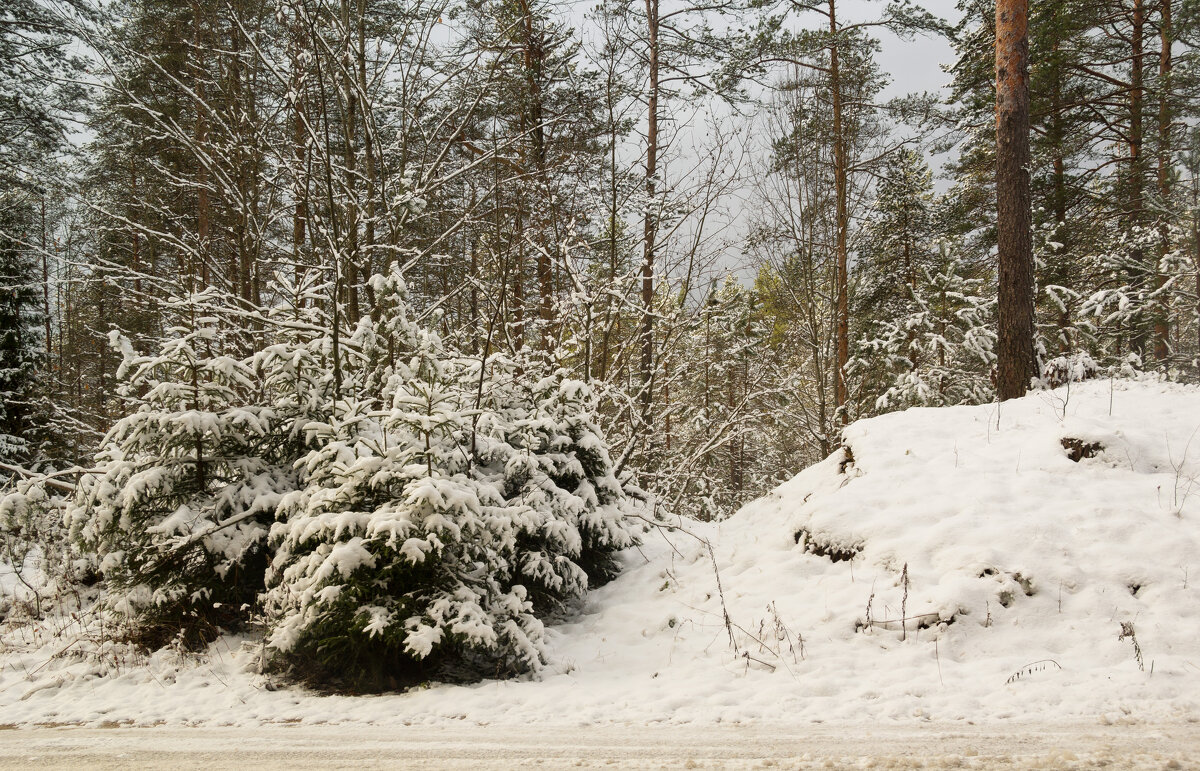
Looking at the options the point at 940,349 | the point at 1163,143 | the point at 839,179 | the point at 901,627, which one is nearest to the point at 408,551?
the point at 901,627

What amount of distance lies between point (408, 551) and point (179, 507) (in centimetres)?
222

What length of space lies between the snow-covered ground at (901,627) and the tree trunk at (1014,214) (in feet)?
4.73

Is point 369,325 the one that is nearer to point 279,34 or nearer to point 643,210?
point 279,34

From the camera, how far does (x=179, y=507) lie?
4.99 meters

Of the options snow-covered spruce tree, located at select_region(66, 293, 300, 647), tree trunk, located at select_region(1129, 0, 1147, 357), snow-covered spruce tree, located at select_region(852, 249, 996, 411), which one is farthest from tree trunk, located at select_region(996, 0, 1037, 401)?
snow-covered spruce tree, located at select_region(66, 293, 300, 647)

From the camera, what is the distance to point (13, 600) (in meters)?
6.23

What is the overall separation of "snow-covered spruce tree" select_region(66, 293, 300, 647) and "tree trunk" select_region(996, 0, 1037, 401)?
8078 mm

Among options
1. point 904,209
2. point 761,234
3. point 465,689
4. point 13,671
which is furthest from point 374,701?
point 904,209

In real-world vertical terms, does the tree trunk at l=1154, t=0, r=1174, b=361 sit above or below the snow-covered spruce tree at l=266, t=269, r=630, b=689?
above

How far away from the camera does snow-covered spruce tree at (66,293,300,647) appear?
4871mm

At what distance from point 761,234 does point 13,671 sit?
35.9ft

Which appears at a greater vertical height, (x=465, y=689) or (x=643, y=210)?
(x=643, y=210)

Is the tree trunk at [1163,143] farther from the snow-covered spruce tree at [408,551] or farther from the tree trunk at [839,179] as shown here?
the snow-covered spruce tree at [408,551]

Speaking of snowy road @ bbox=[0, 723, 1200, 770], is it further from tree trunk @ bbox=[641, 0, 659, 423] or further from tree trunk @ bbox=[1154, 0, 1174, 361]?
tree trunk @ bbox=[1154, 0, 1174, 361]
